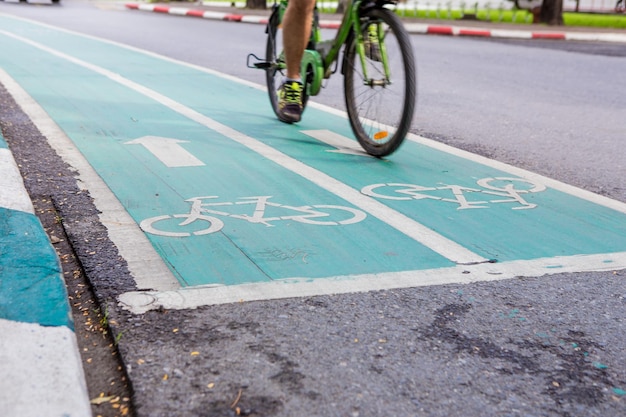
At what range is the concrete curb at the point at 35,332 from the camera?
6.91ft

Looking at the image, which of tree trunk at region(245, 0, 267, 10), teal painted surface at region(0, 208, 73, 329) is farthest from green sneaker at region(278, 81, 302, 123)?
tree trunk at region(245, 0, 267, 10)

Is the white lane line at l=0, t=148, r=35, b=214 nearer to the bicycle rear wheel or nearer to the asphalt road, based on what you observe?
the asphalt road

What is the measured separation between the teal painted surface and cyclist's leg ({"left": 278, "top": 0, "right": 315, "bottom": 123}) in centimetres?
A: 268

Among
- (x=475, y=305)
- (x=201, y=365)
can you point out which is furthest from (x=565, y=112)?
(x=201, y=365)

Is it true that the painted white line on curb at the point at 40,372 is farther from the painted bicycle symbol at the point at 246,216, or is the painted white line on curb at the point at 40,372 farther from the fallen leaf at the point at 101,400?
the painted bicycle symbol at the point at 246,216

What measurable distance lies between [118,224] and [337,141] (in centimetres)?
244

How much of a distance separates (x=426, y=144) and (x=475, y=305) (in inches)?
123

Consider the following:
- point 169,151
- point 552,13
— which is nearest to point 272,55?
point 169,151

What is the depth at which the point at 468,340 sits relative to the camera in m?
2.59

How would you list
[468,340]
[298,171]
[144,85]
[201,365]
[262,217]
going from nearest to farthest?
[201,365] → [468,340] → [262,217] → [298,171] → [144,85]

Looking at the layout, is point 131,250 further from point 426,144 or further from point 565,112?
point 565,112

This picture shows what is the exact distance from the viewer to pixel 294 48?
5883 millimetres

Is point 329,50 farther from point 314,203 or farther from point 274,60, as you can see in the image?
point 314,203

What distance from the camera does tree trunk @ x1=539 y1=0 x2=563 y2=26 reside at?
23445mm
